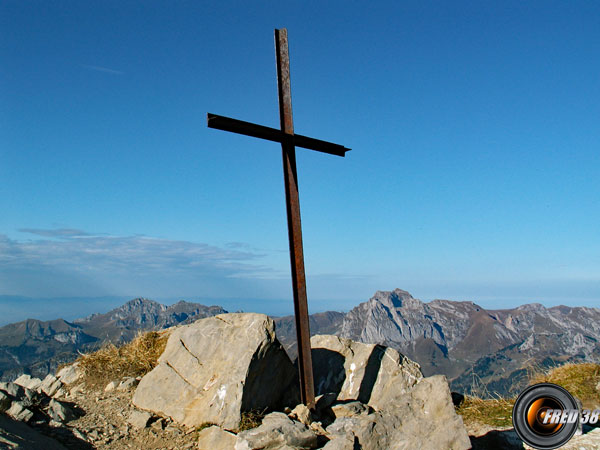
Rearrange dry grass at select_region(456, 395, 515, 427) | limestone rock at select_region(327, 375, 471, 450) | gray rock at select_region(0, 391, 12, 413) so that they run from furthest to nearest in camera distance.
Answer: dry grass at select_region(456, 395, 515, 427) → gray rock at select_region(0, 391, 12, 413) → limestone rock at select_region(327, 375, 471, 450)

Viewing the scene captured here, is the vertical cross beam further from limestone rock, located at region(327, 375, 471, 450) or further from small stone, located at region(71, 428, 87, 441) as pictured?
small stone, located at region(71, 428, 87, 441)

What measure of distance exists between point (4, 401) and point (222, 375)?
4.68 meters

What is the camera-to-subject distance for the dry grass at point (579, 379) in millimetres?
11140

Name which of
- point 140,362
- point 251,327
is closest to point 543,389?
point 251,327

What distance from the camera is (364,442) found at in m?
7.45

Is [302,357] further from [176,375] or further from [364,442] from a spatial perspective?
[176,375]

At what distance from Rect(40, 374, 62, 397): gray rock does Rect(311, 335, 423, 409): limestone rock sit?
705cm

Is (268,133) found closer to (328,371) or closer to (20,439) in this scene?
(328,371)

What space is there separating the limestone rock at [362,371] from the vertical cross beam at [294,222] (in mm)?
1831

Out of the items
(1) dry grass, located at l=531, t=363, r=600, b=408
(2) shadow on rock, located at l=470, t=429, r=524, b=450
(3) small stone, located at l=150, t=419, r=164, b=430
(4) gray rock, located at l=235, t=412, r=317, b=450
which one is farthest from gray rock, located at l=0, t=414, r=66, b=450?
(1) dry grass, located at l=531, t=363, r=600, b=408

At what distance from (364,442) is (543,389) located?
11.8 ft

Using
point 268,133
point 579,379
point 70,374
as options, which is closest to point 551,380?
point 579,379

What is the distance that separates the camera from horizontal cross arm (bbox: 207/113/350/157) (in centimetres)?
933

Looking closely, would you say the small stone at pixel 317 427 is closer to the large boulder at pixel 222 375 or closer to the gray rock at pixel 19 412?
the large boulder at pixel 222 375
